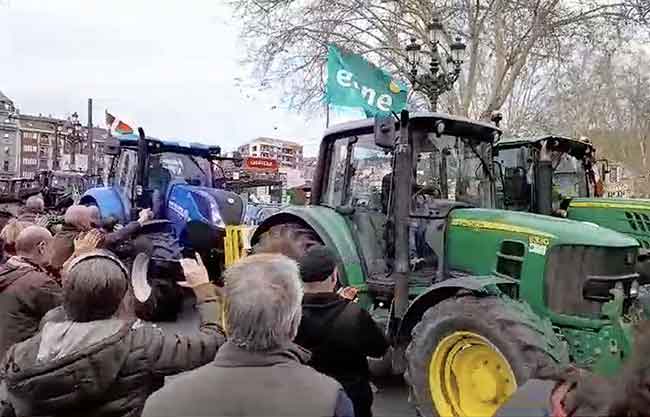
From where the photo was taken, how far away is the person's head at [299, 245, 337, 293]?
3.63 m

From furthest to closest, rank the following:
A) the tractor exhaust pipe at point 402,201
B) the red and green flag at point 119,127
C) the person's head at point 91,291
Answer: the red and green flag at point 119,127
the tractor exhaust pipe at point 402,201
the person's head at point 91,291

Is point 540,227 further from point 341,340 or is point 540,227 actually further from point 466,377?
point 341,340

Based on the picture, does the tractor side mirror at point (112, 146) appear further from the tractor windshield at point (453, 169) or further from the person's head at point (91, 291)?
the person's head at point (91, 291)

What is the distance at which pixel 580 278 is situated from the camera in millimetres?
5457

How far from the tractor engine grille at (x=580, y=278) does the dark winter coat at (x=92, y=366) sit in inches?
136

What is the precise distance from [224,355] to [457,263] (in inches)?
163

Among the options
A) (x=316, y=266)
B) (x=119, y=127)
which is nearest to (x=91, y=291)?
(x=316, y=266)

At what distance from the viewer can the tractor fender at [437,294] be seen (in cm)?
526

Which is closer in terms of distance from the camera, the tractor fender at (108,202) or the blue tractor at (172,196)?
the blue tractor at (172,196)

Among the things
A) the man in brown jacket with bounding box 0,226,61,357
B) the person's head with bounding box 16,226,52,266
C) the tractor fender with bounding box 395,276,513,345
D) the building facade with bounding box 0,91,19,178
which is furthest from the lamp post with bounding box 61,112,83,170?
the building facade with bounding box 0,91,19,178

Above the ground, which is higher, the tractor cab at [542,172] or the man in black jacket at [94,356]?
the tractor cab at [542,172]

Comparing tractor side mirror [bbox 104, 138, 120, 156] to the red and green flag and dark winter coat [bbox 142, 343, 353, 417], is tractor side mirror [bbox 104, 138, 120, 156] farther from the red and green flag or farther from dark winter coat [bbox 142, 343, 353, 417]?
dark winter coat [bbox 142, 343, 353, 417]

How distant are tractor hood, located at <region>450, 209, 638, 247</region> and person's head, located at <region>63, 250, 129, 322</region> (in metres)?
3.77

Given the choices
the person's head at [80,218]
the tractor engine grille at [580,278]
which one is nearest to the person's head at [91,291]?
the person's head at [80,218]
